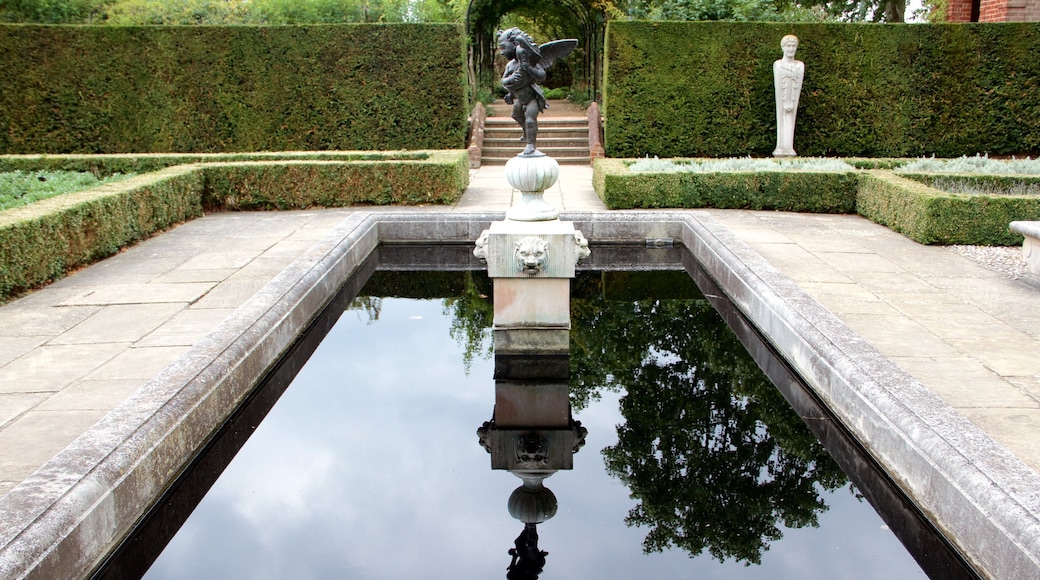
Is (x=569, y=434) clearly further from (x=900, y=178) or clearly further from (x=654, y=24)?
(x=654, y=24)

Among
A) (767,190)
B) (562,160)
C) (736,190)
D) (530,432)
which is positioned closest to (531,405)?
(530,432)

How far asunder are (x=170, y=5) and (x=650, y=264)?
14631mm

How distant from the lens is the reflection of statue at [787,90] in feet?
41.3

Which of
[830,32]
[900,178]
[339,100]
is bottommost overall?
[900,178]

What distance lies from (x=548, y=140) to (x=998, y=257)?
29.3 feet

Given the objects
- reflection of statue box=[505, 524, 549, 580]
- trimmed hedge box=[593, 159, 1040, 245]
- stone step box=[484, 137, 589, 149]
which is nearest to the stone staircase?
stone step box=[484, 137, 589, 149]

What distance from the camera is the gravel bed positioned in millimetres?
6817

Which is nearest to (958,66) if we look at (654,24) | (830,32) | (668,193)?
(830,32)

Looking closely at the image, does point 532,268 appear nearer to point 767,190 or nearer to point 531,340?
point 531,340

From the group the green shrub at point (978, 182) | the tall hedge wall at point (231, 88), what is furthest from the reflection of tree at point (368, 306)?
the tall hedge wall at point (231, 88)

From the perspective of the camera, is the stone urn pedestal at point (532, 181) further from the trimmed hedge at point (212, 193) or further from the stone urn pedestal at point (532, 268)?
the trimmed hedge at point (212, 193)

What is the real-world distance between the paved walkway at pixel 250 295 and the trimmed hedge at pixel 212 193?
238mm

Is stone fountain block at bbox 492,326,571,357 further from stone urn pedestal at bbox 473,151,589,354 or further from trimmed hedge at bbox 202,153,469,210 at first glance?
trimmed hedge at bbox 202,153,469,210

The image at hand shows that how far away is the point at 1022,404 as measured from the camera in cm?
394
